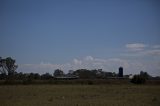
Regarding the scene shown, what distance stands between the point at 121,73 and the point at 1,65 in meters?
73.4

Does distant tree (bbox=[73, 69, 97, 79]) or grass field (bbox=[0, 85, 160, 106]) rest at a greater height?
distant tree (bbox=[73, 69, 97, 79])

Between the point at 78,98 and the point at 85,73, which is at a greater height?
the point at 85,73

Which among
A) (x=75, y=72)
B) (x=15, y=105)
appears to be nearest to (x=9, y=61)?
(x=75, y=72)

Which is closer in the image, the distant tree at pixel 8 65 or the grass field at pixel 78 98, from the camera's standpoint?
the grass field at pixel 78 98

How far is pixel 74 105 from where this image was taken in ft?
81.6

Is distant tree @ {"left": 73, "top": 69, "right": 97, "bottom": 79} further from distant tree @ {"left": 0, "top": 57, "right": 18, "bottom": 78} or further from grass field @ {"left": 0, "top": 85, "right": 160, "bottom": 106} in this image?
grass field @ {"left": 0, "top": 85, "right": 160, "bottom": 106}

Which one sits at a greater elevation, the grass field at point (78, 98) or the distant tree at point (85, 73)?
the distant tree at point (85, 73)

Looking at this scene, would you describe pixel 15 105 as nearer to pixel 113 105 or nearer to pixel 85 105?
pixel 85 105

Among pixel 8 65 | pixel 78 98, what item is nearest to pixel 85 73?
pixel 8 65

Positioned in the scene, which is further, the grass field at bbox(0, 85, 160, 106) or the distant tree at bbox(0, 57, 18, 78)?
the distant tree at bbox(0, 57, 18, 78)

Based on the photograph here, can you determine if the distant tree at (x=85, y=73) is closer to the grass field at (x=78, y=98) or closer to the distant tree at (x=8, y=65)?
the distant tree at (x=8, y=65)

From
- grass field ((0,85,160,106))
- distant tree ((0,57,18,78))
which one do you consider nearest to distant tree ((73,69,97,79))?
distant tree ((0,57,18,78))

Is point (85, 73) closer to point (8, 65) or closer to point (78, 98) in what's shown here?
point (8, 65)

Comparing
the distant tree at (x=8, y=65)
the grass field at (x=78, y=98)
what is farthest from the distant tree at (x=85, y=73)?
the grass field at (x=78, y=98)
